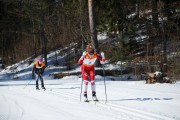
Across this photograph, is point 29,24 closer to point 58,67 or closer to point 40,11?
point 40,11

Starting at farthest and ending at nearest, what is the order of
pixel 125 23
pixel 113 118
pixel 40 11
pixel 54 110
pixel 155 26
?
pixel 40 11 → pixel 155 26 → pixel 125 23 → pixel 54 110 → pixel 113 118

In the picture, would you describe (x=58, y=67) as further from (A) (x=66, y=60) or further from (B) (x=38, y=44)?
(B) (x=38, y=44)

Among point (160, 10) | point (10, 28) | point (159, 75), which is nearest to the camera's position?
point (159, 75)

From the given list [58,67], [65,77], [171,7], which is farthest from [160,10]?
[58,67]

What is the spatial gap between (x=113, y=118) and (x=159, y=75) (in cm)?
984

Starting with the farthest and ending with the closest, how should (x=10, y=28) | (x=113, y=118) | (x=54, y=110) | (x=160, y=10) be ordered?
1. (x=10, y=28)
2. (x=160, y=10)
3. (x=54, y=110)
4. (x=113, y=118)

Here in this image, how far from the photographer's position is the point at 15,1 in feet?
129

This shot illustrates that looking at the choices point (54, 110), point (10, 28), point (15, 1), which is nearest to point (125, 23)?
point (15, 1)

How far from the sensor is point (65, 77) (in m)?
25.5

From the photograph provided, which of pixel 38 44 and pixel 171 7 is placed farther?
pixel 38 44

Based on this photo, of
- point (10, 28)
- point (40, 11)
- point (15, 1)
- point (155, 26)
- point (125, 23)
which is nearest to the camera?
point (125, 23)

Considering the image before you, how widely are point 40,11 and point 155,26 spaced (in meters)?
12.4

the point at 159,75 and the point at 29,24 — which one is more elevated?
the point at 29,24

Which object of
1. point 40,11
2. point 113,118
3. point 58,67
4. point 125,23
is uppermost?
point 40,11
